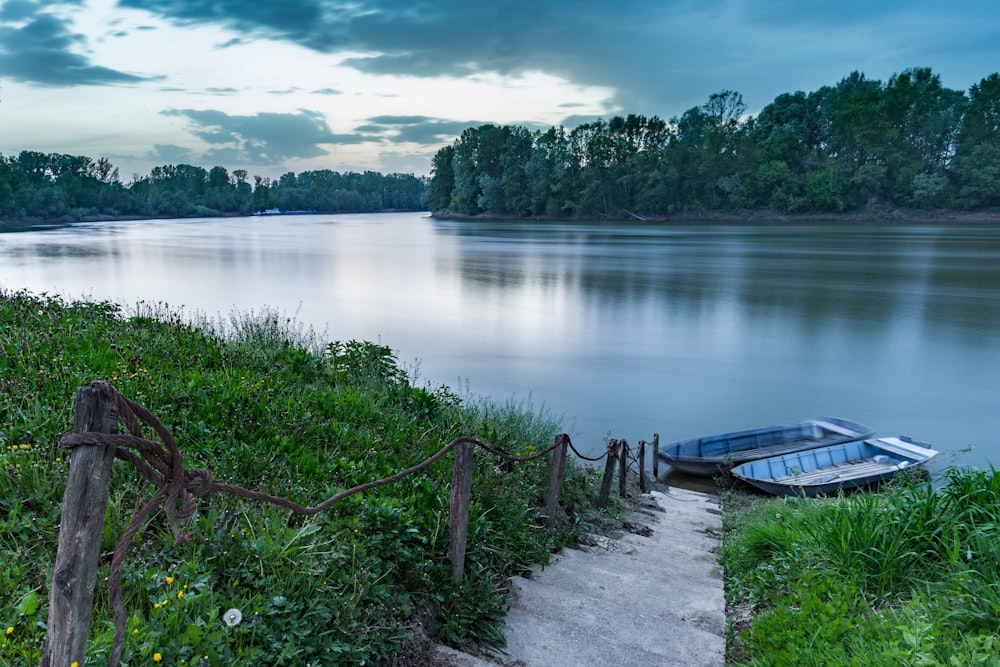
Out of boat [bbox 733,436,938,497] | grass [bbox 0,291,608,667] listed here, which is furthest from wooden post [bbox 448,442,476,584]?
boat [bbox 733,436,938,497]

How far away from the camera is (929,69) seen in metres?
102

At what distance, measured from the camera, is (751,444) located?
44.0 ft

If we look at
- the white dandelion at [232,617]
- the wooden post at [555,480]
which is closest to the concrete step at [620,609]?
the wooden post at [555,480]

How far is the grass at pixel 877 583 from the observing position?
335 cm

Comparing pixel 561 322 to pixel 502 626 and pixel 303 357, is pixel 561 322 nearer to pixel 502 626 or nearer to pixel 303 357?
pixel 303 357

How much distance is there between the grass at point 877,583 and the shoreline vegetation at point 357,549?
0.6 inches

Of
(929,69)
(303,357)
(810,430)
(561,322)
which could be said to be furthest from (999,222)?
(303,357)

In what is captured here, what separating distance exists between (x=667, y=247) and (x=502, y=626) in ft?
199

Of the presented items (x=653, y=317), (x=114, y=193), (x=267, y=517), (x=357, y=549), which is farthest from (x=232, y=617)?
(x=114, y=193)

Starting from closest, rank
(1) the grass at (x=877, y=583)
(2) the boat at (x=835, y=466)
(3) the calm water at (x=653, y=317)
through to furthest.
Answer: (1) the grass at (x=877, y=583), (2) the boat at (x=835, y=466), (3) the calm water at (x=653, y=317)

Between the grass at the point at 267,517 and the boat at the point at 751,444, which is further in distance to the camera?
the boat at the point at 751,444

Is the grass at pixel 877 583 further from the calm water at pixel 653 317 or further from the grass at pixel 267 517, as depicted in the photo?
the calm water at pixel 653 317

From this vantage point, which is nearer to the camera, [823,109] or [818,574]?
[818,574]

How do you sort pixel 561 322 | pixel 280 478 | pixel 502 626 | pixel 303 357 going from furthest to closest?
pixel 561 322
pixel 303 357
pixel 280 478
pixel 502 626
